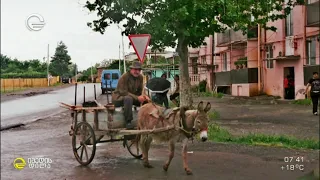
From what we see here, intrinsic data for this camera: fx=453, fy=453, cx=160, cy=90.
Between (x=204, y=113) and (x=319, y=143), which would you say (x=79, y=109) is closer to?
(x=204, y=113)

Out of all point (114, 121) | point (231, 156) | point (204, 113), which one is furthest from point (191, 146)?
point (204, 113)

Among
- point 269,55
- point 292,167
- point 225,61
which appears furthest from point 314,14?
point 225,61

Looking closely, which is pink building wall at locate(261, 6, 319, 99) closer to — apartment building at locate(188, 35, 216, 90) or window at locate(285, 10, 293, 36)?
window at locate(285, 10, 293, 36)

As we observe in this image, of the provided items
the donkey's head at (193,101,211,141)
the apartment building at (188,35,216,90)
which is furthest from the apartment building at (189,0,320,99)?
the donkey's head at (193,101,211,141)

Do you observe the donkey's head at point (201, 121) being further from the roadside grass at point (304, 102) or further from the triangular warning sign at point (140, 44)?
the roadside grass at point (304, 102)

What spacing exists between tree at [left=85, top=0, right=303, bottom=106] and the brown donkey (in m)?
6.23

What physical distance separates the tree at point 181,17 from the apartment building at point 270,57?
21.5 feet

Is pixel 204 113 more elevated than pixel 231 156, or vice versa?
pixel 204 113

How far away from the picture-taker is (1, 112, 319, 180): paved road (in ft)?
24.6

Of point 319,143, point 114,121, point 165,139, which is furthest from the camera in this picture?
point 319,143

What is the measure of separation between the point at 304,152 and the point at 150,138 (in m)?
3.63

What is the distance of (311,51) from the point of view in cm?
2698

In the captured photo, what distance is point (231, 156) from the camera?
371 inches

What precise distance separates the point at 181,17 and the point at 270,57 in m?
18.4
